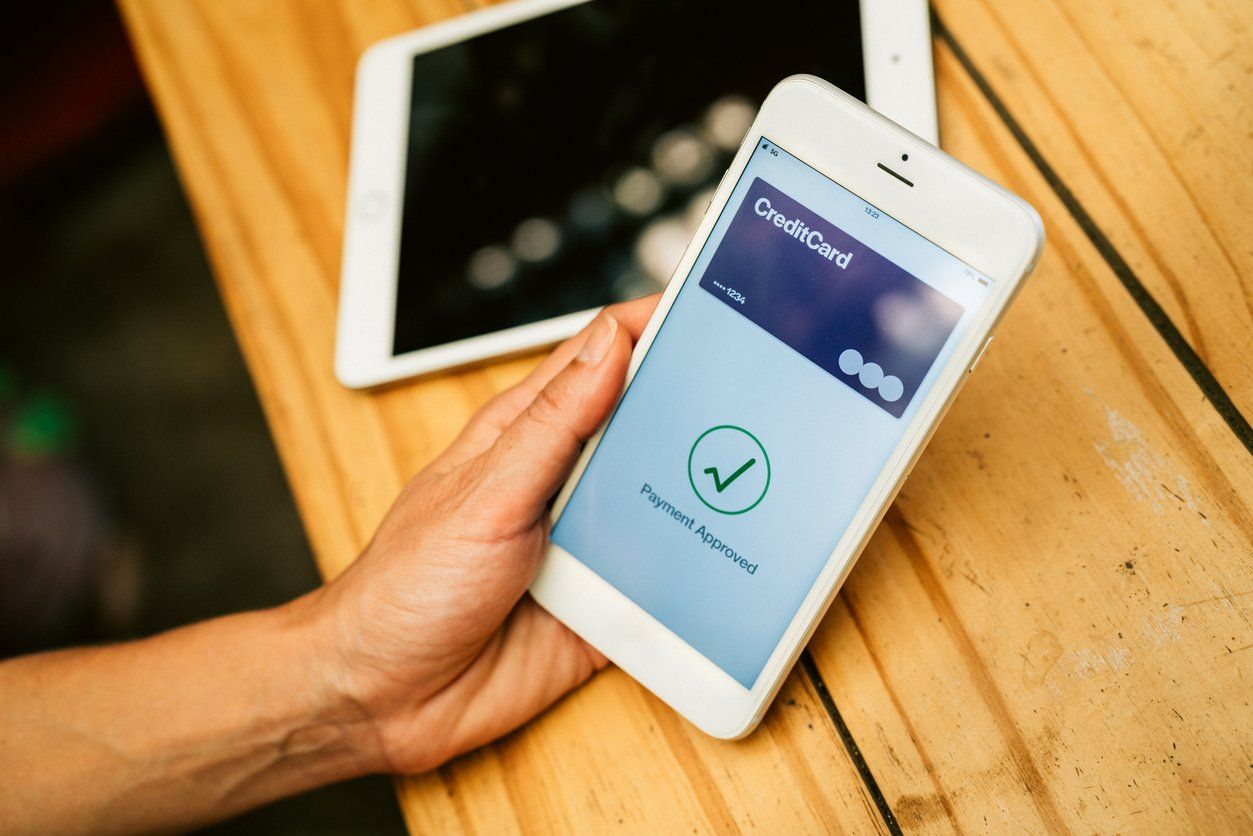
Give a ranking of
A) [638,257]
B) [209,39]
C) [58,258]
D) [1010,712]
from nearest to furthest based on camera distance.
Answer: [1010,712]
[638,257]
[209,39]
[58,258]

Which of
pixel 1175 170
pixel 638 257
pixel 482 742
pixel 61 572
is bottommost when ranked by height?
pixel 61 572

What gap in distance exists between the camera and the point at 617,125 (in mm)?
609

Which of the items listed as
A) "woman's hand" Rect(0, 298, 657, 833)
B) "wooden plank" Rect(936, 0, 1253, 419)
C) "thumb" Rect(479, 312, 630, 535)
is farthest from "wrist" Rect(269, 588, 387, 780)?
"wooden plank" Rect(936, 0, 1253, 419)

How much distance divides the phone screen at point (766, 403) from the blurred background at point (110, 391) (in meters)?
0.85

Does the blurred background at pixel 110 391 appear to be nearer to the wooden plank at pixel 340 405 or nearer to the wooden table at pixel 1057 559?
the wooden plank at pixel 340 405

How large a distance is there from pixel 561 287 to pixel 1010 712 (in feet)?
1.26

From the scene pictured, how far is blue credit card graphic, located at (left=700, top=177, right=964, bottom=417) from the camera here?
1.44ft

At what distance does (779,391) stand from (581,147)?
26cm

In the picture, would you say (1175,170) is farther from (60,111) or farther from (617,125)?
(60,111)

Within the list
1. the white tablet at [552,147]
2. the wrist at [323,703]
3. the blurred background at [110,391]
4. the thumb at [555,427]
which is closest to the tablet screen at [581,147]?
the white tablet at [552,147]

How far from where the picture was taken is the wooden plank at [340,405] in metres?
0.49

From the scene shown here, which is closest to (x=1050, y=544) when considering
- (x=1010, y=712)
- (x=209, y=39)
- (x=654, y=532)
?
(x=1010, y=712)

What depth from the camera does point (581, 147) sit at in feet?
2.02

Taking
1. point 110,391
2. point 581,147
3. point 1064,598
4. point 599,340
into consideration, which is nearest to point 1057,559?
point 1064,598
